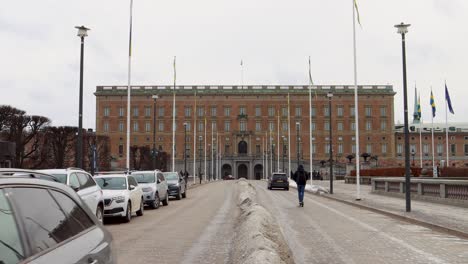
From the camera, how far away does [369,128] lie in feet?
485

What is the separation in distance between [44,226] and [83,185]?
11542mm

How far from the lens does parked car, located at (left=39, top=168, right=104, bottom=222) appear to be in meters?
14.0

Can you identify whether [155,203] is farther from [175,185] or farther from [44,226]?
[44,226]

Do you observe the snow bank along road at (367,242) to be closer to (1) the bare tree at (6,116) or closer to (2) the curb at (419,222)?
(2) the curb at (419,222)

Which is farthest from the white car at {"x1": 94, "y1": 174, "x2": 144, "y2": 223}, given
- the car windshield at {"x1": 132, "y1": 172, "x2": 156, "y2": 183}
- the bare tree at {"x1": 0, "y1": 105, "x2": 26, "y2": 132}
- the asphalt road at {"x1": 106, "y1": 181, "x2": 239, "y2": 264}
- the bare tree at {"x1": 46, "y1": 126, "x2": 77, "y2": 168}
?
the bare tree at {"x1": 46, "y1": 126, "x2": 77, "y2": 168}

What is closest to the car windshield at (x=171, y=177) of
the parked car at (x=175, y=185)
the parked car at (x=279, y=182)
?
the parked car at (x=175, y=185)

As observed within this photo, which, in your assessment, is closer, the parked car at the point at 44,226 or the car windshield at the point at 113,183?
the parked car at the point at 44,226

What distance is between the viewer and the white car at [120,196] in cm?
1780

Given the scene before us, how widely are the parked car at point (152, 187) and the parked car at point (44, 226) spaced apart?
67.7 ft

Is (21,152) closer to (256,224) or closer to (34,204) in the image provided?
(256,224)

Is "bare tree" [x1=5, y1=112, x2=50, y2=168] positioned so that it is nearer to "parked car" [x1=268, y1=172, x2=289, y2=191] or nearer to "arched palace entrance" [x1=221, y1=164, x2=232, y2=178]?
"parked car" [x1=268, y1=172, x2=289, y2=191]

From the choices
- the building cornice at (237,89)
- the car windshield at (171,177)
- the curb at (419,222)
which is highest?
the building cornice at (237,89)

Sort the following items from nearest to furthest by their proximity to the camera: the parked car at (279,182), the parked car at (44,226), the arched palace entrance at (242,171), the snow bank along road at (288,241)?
the parked car at (44,226) → the snow bank along road at (288,241) → the parked car at (279,182) → the arched palace entrance at (242,171)

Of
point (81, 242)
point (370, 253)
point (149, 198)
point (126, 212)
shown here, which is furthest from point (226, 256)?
point (149, 198)
